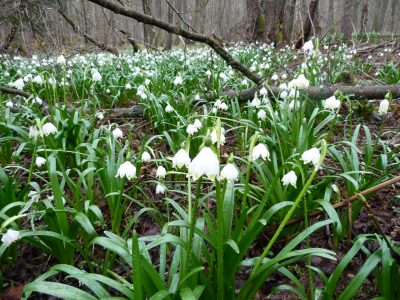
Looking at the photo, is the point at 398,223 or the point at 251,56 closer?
the point at 398,223

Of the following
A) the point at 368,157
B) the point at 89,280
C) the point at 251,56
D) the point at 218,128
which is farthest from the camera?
the point at 251,56

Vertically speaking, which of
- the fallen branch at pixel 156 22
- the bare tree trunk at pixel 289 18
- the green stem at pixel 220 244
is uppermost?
the bare tree trunk at pixel 289 18

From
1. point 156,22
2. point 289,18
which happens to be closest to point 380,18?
point 289,18

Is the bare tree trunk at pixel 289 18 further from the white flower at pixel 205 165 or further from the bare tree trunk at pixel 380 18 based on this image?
the bare tree trunk at pixel 380 18

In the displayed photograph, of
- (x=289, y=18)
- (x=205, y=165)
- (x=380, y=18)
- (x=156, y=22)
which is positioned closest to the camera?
(x=205, y=165)

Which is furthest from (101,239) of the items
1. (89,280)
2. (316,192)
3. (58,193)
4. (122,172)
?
(316,192)

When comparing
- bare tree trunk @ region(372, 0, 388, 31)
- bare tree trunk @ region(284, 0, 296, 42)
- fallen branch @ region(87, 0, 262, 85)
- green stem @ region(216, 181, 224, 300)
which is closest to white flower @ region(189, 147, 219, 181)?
green stem @ region(216, 181, 224, 300)

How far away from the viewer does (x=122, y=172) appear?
1981mm

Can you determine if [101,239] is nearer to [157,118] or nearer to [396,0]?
[157,118]

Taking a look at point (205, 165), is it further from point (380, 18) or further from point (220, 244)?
point (380, 18)

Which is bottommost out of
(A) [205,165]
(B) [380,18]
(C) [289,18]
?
(A) [205,165]

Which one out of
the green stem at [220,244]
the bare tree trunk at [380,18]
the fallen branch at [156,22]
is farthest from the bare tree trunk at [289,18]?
the bare tree trunk at [380,18]

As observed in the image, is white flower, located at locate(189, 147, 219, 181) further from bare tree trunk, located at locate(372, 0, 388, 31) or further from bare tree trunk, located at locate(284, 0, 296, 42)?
bare tree trunk, located at locate(372, 0, 388, 31)

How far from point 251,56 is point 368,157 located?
7892mm
